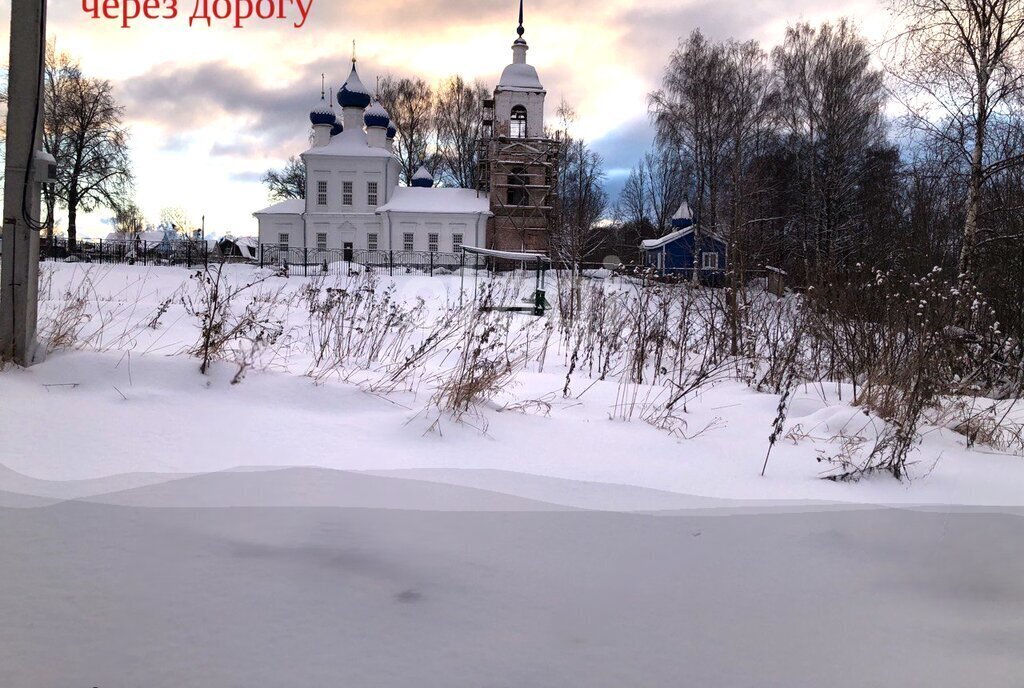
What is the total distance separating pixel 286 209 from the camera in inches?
1704

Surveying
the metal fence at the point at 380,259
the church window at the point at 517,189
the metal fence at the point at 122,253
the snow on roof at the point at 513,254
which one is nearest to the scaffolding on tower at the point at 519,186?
the church window at the point at 517,189

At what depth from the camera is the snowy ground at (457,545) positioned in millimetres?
2168

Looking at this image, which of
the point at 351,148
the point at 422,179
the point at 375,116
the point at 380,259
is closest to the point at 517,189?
the point at 422,179

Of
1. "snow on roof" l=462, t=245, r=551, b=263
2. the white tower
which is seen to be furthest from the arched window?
"snow on roof" l=462, t=245, r=551, b=263

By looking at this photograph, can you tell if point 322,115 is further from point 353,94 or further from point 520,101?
point 520,101

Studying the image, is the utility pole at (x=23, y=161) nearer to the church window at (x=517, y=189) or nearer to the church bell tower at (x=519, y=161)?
the church bell tower at (x=519, y=161)

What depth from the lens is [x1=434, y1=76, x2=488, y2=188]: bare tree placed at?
51094mm

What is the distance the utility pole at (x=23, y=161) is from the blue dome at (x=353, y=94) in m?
40.4

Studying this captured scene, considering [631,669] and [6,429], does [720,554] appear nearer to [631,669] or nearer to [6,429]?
[631,669]

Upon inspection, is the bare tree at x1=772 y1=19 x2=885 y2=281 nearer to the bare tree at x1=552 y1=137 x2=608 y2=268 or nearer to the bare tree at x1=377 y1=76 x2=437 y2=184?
the bare tree at x1=552 y1=137 x2=608 y2=268

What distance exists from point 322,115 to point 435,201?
8900 millimetres

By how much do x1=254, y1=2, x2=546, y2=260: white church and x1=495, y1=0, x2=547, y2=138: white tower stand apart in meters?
0.06

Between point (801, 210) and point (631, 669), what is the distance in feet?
107

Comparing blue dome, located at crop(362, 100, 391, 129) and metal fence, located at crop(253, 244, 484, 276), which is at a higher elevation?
blue dome, located at crop(362, 100, 391, 129)
